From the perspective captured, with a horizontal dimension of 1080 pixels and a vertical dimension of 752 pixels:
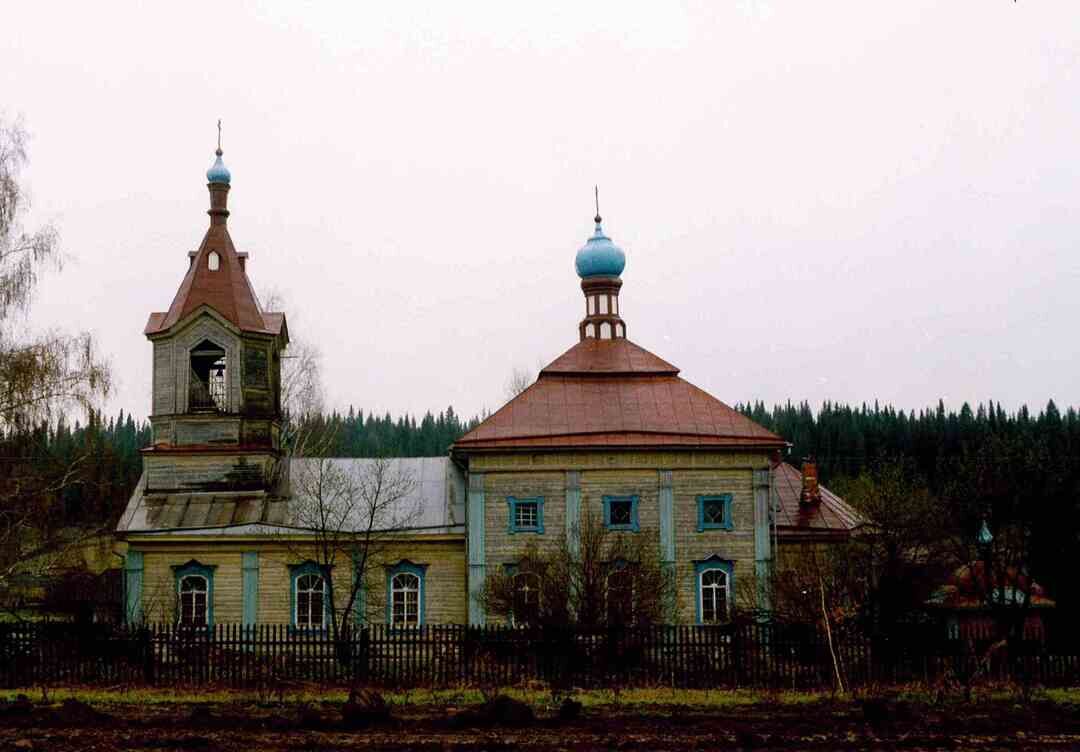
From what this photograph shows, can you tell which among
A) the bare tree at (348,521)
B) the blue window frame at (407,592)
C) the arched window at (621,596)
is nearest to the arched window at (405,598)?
the blue window frame at (407,592)

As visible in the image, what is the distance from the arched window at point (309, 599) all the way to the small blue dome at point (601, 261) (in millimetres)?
→ 11416

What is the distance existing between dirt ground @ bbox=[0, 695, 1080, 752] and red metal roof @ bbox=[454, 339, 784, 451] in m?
11.7

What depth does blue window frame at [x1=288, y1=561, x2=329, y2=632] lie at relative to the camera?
30.3 m

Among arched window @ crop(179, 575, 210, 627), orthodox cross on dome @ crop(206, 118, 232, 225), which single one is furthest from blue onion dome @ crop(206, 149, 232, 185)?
arched window @ crop(179, 575, 210, 627)

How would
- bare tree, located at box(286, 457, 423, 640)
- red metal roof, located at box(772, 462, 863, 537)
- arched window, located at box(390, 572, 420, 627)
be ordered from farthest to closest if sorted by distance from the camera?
1. red metal roof, located at box(772, 462, 863, 537)
2. arched window, located at box(390, 572, 420, 627)
3. bare tree, located at box(286, 457, 423, 640)

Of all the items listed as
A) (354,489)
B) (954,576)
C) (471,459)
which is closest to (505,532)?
(471,459)

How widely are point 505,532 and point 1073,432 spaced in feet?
239

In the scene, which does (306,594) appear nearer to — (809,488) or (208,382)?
(208,382)

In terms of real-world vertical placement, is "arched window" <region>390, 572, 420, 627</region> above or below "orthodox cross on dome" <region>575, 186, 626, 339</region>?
below

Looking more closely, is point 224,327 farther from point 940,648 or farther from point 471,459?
point 940,648

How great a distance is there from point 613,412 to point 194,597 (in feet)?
36.0

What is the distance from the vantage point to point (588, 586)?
2506 cm

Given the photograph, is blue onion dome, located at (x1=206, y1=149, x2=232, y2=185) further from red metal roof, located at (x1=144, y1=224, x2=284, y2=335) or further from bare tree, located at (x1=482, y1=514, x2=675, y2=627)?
bare tree, located at (x1=482, y1=514, x2=675, y2=627)

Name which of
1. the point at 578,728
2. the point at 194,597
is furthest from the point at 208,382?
the point at 578,728
